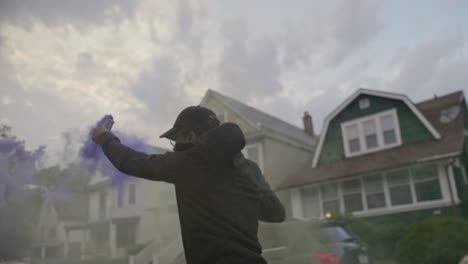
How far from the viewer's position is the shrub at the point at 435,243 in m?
8.32

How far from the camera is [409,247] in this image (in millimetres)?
8875

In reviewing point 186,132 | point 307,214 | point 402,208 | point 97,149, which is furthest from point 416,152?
point 186,132

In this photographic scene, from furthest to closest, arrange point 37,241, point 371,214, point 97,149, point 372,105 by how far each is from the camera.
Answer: point 372,105 → point 371,214 → point 37,241 → point 97,149

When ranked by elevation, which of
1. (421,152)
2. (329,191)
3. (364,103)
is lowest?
(329,191)

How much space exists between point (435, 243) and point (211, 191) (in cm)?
828

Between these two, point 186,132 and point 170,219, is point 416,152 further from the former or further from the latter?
point 186,132

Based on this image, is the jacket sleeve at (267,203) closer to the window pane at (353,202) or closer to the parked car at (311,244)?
the parked car at (311,244)

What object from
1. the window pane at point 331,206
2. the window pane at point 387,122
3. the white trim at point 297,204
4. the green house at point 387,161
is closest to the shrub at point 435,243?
the green house at point 387,161

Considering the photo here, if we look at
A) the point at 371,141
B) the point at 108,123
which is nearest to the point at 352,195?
the point at 371,141

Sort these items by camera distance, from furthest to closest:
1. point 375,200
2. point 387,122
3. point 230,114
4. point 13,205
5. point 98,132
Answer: point 230,114, point 387,122, point 375,200, point 13,205, point 98,132

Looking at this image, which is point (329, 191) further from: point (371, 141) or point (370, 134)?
point (370, 134)

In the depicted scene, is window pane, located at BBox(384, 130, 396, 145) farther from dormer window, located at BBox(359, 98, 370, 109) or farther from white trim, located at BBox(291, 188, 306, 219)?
white trim, located at BBox(291, 188, 306, 219)

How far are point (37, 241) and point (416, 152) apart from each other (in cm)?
1189

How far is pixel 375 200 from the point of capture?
47.3 ft
